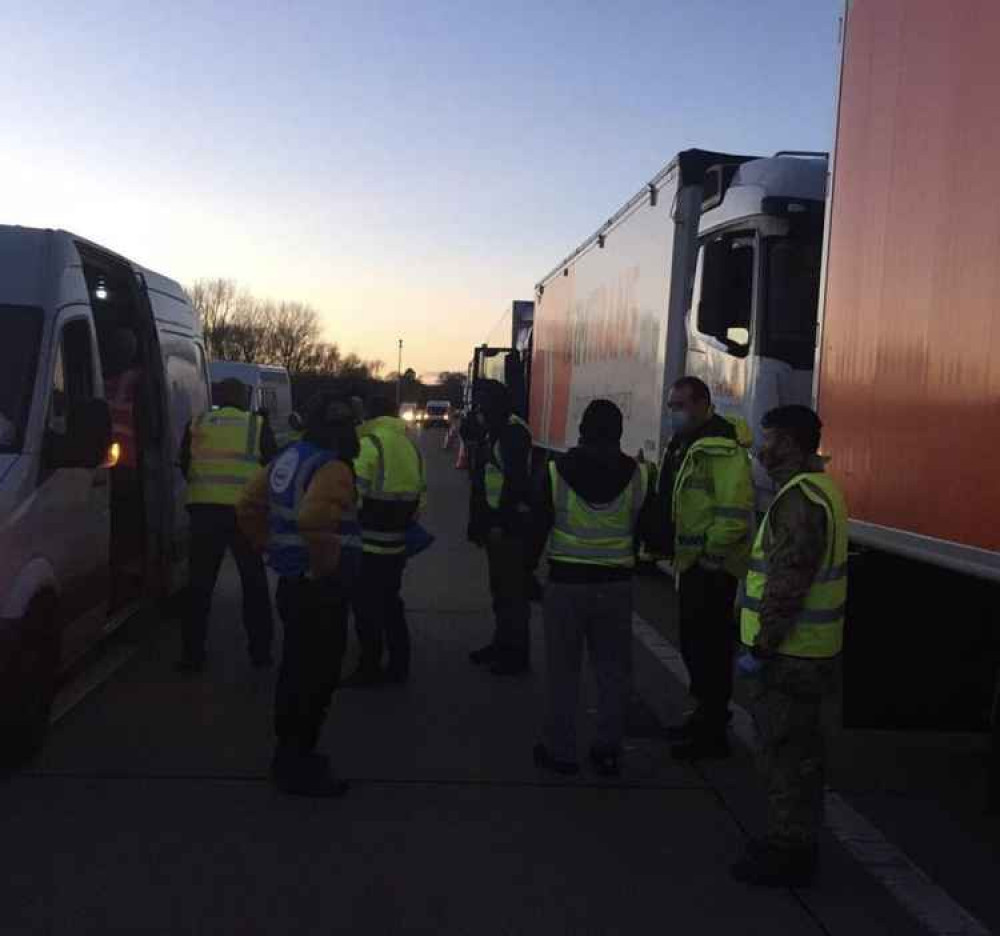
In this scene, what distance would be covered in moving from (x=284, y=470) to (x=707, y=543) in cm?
218

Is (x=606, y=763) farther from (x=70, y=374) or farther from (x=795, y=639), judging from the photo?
(x=70, y=374)

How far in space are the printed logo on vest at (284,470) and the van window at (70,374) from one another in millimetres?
1186

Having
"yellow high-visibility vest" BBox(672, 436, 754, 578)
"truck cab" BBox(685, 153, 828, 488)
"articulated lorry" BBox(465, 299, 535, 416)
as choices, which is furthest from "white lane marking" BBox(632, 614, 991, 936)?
"articulated lorry" BBox(465, 299, 535, 416)

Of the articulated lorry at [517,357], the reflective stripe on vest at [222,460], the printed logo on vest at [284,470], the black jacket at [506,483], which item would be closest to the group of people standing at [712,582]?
the black jacket at [506,483]

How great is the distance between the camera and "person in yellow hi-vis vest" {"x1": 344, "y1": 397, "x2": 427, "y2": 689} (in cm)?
795

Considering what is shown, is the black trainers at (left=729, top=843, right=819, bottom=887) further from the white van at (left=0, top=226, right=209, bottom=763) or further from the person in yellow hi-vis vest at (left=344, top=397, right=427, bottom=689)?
the person in yellow hi-vis vest at (left=344, top=397, right=427, bottom=689)

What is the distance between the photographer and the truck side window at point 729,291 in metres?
9.90

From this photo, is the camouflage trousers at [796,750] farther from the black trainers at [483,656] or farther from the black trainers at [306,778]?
the black trainers at [483,656]

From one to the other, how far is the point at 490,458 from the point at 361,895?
153 inches

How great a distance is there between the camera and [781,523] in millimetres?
4816

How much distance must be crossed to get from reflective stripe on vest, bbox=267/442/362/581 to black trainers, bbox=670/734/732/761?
2013 mm

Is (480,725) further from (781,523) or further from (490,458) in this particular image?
(781,523)

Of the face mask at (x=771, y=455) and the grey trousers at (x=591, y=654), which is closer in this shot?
the face mask at (x=771, y=455)

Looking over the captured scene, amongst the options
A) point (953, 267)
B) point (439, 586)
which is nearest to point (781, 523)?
point (953, 267)
